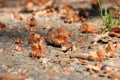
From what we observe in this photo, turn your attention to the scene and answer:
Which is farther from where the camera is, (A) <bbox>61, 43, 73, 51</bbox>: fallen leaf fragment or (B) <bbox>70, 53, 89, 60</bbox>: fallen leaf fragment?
(A) <bbox>61, 43, 73, 51</bbox>: fallen leaf fragment

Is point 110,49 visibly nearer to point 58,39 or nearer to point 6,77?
point 58,39

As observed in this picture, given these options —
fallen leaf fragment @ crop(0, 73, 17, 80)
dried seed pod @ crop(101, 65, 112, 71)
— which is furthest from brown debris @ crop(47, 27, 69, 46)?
fallen leaf fragment @ crop(0, 73, 17, 80)

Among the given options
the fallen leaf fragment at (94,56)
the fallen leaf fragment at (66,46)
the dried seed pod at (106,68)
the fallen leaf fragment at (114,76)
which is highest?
the fallen leaf fragment at (66,46)

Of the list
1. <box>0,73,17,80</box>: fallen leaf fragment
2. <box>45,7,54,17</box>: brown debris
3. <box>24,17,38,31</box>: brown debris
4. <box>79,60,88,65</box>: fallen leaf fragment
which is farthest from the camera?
<box>45,7,54,17</box>: brown debris

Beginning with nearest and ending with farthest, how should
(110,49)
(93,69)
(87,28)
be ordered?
(93,69) → (110,49) → (87,28)

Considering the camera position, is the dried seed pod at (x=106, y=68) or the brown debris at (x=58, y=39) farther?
the brown debris at (x=58, y=39)

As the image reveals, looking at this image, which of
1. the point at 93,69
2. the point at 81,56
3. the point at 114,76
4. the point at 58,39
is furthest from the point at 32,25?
the point at 114,76

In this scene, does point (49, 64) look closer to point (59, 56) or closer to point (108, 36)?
point (59, 56)

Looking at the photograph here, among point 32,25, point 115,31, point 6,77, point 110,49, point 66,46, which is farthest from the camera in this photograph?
point 32,25

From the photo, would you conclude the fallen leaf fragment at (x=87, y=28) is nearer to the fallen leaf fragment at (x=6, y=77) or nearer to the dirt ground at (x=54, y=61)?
the dirt ground at (x=54, y=61)

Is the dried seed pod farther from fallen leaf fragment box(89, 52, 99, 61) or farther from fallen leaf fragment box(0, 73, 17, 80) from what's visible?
fallen leaf fragment box(0, 73, 17, 80)

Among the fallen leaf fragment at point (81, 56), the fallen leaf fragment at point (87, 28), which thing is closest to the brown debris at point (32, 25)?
the fallen leaf fragment at point (87, 28)
